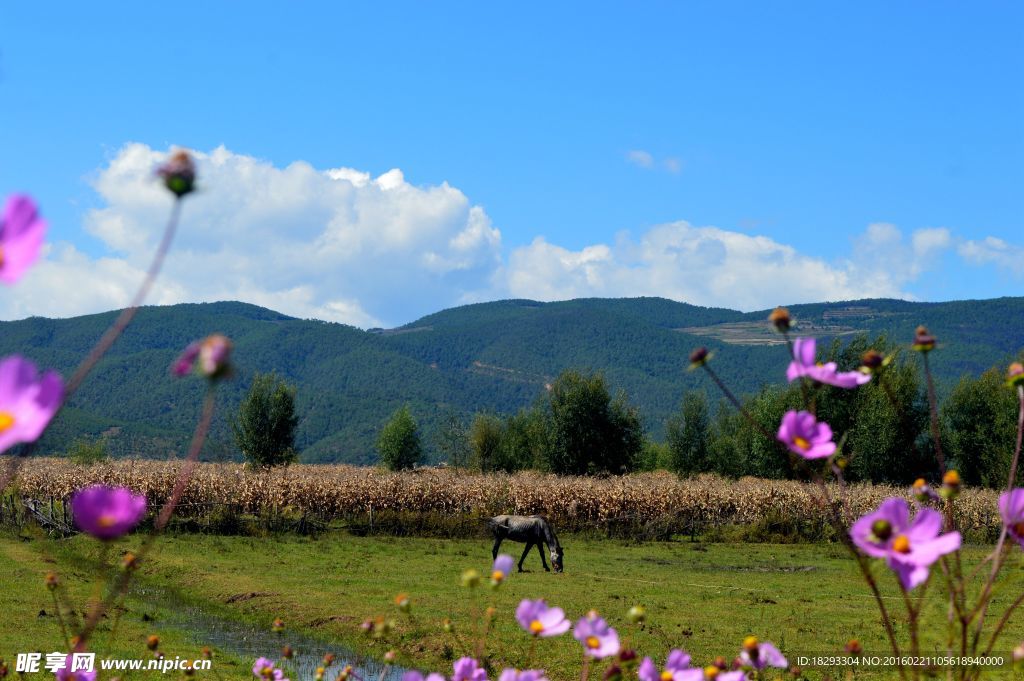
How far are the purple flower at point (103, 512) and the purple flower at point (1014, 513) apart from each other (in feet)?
4.49

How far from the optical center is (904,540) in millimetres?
1513

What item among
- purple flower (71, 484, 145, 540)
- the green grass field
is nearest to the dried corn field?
the green grass field

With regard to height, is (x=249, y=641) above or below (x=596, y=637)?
below

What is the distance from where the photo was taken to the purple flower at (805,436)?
1.66 meters

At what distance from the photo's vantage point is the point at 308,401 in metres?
184

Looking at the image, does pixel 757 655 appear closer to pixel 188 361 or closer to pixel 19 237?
pixel 188 361

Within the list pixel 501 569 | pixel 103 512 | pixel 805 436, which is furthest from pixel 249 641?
pixel 103 512

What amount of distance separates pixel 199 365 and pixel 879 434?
4899 centimetres

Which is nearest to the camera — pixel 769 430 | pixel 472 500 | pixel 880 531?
pixel 880 531

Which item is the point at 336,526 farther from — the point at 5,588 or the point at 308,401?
the point at 308,401

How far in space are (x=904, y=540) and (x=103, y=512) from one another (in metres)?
1.12

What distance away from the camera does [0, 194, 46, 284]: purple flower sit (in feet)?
2.98

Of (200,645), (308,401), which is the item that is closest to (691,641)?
(200,645)

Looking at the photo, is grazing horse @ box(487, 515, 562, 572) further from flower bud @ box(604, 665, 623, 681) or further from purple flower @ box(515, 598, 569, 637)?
flower bud @ box(604, 665, 623, 681)
